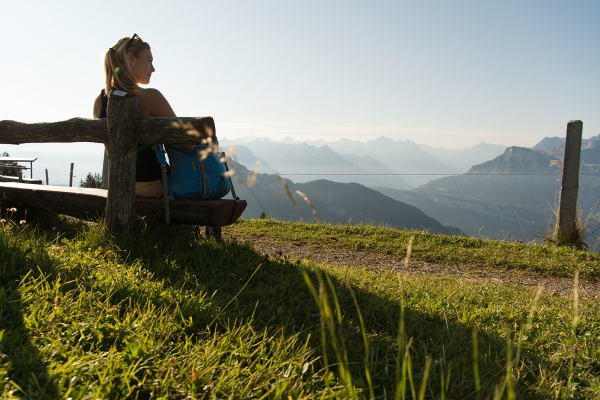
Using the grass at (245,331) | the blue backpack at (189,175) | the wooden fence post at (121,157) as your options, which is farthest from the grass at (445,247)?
the wooden fence post at (121,157)

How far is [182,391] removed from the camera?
5.93 feet

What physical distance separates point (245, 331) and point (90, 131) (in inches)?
115

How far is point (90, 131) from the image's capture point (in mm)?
4207

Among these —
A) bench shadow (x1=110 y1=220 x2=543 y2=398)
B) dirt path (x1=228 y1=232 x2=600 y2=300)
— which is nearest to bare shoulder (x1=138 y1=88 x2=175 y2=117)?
bench shadow (x1=110 y1=220 x2=543 y2=398)

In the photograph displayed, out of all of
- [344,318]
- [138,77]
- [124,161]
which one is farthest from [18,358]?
[138,77]

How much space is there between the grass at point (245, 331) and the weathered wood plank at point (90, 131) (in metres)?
0.91

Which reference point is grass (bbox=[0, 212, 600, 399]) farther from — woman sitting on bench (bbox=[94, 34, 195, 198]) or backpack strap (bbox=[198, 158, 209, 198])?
woman sitting on bench (bbox=[94, 34, 195, 198])

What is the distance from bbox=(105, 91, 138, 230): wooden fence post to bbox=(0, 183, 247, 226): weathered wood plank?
315 mm

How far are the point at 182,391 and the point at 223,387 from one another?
0.58 ft

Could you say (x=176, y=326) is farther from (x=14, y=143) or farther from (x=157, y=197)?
(x=14, y=143)

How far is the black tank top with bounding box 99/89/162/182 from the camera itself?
4.34 meters

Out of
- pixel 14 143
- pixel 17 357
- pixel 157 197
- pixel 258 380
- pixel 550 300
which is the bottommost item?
pixel 550 300

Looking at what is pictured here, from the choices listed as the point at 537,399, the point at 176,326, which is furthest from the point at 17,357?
the point at 537,399

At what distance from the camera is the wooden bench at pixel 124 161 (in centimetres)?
382
